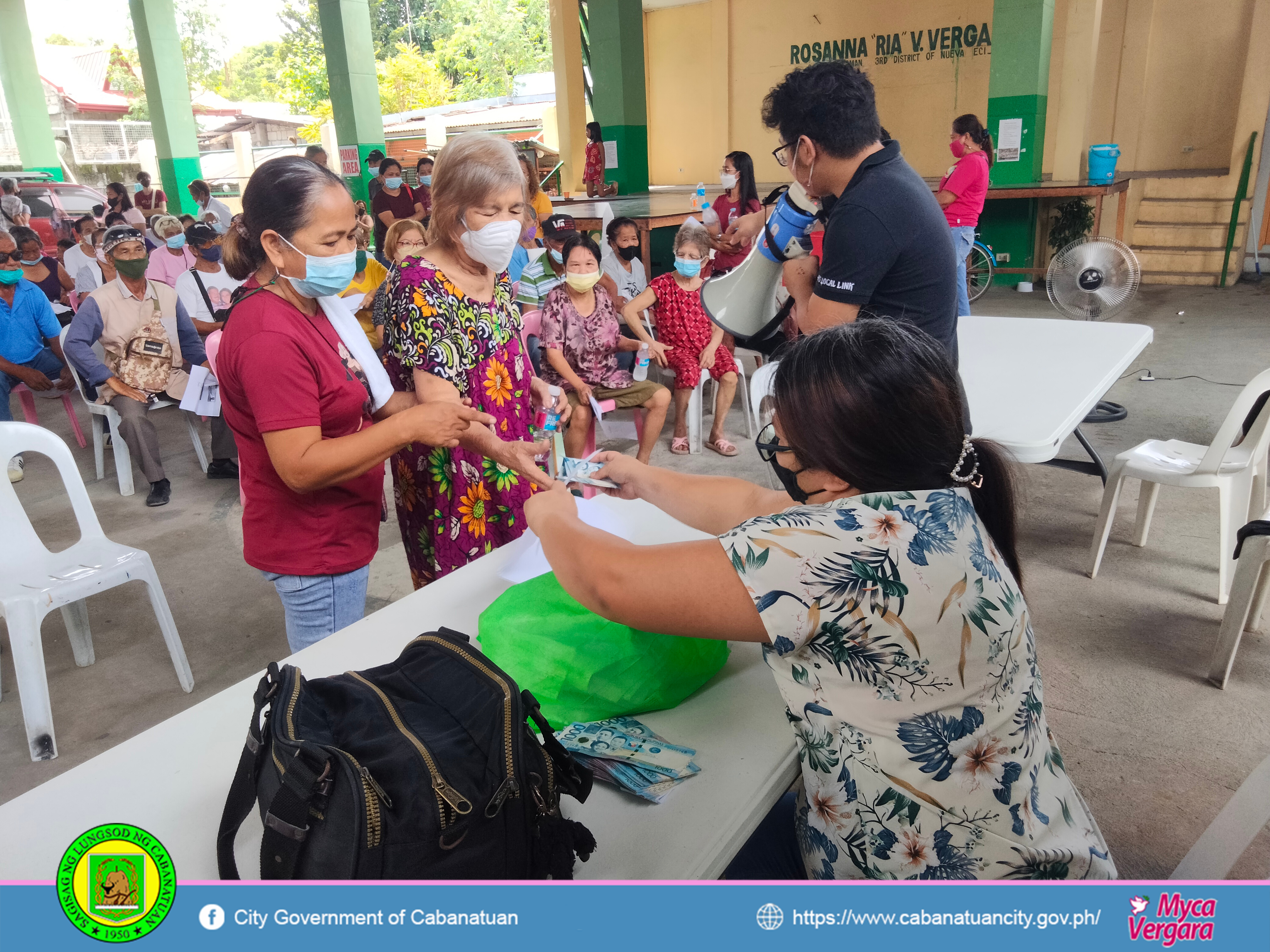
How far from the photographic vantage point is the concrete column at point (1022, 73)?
8.12 meters

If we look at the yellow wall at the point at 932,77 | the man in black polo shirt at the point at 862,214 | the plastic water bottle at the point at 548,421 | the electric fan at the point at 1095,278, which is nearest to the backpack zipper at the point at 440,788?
the plastic water bottle at the point at 548,421

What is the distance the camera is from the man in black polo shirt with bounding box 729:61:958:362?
190 centimetres

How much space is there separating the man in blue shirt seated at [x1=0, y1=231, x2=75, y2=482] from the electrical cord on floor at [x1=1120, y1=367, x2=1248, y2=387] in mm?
6252

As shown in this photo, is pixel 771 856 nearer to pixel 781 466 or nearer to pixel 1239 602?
pixel 781 466

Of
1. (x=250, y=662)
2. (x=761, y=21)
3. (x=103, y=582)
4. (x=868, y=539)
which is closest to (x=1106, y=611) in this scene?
(x=868, y=539)

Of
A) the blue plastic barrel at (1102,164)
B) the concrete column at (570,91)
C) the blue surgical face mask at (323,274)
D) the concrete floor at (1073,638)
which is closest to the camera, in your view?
the blue surgical face mask at (323,274)

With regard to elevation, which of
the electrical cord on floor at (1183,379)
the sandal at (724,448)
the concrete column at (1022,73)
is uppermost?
the concrete column at (1022,73)

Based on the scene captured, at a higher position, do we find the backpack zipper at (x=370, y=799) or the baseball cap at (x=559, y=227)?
the baseball cap at (x=559, y=227)

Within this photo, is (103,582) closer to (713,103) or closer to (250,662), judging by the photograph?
(250,662)

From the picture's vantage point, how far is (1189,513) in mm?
3637

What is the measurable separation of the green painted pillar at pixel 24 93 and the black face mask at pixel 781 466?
1602 centimetres

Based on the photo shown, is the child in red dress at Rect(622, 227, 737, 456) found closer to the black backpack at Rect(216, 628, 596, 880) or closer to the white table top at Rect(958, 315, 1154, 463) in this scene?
the white table top at Rect(958, 315, 1154, 463)

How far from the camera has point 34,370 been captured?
4.62m
